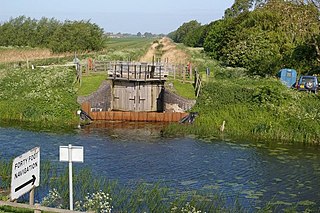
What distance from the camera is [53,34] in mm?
70750

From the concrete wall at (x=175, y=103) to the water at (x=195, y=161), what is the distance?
398 centimetres

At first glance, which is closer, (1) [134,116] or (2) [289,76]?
(1) [134,116]

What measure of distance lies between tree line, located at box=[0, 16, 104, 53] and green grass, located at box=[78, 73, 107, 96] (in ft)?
95.3

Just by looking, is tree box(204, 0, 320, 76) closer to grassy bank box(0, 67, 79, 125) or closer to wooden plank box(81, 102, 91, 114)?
wooden plank box(81, 102, 91, 114)

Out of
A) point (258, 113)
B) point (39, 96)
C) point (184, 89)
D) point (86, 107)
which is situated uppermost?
point (184, 89)

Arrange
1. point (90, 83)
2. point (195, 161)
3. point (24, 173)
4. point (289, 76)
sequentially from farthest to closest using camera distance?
point (289, 76) → point (90, 83) → point (195, 161) → point (24, 173)

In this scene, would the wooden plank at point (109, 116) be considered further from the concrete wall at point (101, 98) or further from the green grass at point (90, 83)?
the green grass at point (90, 83)

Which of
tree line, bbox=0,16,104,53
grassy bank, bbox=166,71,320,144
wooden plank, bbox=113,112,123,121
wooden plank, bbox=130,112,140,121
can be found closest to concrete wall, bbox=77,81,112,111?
wooden plank, bbox=113,112,123,121

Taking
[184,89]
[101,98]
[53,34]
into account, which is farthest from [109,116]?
[53,34]

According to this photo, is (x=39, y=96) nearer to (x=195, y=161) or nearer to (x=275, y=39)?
(x=195, y=161)

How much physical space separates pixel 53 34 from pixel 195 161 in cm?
5145

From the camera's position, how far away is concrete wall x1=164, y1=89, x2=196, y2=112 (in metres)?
35.2

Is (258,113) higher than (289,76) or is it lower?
lower

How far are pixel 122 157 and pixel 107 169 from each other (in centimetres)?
256
